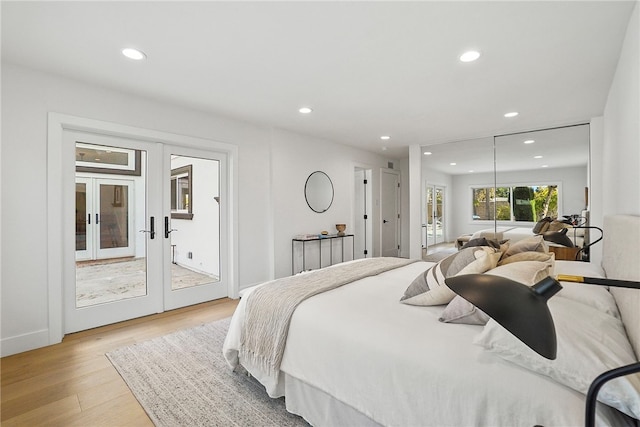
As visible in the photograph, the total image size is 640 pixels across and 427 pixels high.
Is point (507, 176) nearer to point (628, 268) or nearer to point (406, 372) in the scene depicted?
point (628, 268)

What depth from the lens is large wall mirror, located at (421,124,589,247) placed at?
4.07 meters

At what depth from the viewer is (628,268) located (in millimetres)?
1286

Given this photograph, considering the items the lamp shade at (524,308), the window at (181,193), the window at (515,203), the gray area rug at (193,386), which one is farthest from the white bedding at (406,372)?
the window at (515,203)

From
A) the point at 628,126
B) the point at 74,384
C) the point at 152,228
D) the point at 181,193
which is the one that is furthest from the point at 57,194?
the point at 628,126

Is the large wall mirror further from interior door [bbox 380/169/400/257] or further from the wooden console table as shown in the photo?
interior door [bbox 380/169/400/257]

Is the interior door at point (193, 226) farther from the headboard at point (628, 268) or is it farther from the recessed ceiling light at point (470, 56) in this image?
the headboard at point (628, 268)

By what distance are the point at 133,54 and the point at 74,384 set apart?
2.48 metres

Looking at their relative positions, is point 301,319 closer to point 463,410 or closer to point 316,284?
point 316,284

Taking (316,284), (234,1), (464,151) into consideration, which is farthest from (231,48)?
(464,151)

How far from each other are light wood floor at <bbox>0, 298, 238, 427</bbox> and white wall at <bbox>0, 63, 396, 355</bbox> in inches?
12.4

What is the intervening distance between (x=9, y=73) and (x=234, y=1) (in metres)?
2.24

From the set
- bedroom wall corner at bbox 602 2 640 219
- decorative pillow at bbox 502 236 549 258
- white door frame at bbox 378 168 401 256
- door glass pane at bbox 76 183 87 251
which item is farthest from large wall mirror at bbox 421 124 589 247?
door glass pane at bbox 76 183 87 251

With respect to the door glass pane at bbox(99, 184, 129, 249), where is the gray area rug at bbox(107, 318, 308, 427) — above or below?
below

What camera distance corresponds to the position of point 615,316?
144 cm
